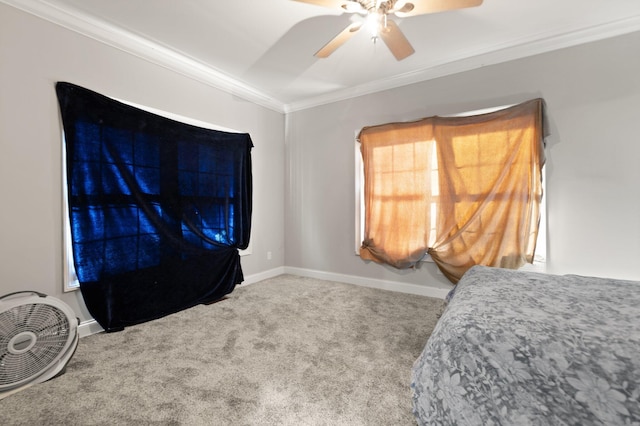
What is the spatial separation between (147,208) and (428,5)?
2.67 meters

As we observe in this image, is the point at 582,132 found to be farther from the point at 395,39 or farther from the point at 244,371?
the point at 244,371

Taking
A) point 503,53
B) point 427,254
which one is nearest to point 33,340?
point 427,254

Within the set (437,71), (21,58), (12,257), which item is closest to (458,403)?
(12,257)

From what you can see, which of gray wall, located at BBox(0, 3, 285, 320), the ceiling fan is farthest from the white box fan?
the ceiling fan

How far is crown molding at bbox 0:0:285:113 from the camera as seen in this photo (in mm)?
1986

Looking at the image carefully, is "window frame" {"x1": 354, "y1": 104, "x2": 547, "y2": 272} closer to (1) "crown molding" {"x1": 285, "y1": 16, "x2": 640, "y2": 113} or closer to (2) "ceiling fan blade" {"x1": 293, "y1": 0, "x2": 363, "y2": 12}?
(1) "crown molding" {"x1": 285, "y1": 16, "x2": 640, "y2": 113}

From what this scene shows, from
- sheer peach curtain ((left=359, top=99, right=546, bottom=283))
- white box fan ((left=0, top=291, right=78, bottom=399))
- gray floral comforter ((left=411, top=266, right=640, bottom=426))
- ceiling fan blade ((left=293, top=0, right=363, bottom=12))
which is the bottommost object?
white box fan ((left=0, top=291, right=78, bottom=399))

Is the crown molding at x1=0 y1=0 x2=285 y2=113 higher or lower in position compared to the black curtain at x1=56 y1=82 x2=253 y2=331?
higher

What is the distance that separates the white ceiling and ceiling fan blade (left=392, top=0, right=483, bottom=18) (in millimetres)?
625

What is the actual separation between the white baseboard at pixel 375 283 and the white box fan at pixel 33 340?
8.46 ft

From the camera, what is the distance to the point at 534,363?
91 cm

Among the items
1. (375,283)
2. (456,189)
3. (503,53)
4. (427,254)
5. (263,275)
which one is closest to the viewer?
(503,53)

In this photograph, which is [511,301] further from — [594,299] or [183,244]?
[183,244]

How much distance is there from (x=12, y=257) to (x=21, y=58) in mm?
1390
